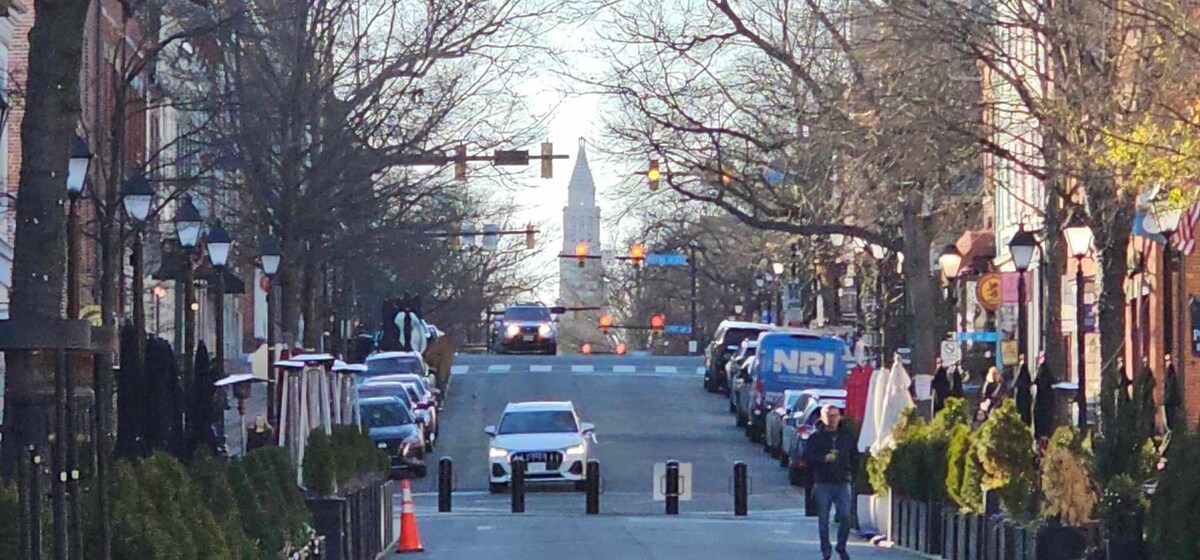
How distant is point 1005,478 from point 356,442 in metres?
6.76

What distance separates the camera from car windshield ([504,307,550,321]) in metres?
84.9

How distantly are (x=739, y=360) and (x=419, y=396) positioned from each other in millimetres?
10999

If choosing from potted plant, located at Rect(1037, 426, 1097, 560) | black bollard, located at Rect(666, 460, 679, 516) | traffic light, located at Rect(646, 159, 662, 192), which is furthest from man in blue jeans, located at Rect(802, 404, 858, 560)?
traffic light, located at Rect(646, 159, 662, 192)

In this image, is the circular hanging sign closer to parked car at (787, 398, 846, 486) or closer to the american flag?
parked car at (787, 398, 846, 486)

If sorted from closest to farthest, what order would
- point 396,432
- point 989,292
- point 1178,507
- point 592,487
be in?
point 1178,507
point 592,487
point 396,432
point 989,292

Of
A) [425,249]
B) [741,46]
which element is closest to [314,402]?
[741,46]

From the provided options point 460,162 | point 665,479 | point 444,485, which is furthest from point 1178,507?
point 460,162

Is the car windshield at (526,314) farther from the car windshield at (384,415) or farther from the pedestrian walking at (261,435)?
the pedestrian walking at (261,435)

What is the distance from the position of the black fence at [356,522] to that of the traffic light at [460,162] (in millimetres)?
14677

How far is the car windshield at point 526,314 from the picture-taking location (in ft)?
279

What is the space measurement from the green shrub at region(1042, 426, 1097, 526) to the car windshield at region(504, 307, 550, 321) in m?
68.2

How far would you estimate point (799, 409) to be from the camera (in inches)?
1542

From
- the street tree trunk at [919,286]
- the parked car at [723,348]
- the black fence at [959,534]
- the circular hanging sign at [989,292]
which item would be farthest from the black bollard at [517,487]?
the parked car at [723,348]

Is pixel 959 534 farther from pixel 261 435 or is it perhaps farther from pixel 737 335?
pixel 737 335
